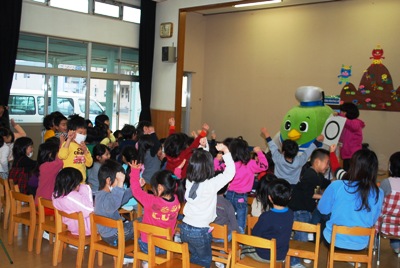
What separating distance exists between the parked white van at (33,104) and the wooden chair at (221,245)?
21.3 ft

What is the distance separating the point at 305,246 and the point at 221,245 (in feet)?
2.27

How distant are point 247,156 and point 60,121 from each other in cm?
291

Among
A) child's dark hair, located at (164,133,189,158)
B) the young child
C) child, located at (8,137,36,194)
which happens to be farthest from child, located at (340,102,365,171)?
child, located at (8,137,36,194)

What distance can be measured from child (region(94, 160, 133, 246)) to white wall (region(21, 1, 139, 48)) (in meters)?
6.03

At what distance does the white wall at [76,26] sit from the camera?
27.3 ft

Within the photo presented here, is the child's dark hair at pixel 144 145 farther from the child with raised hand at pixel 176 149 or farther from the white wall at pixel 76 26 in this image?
the white wall at pixel 76 26

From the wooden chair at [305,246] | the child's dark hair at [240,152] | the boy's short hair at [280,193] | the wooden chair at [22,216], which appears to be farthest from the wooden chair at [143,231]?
the child's dark hair at [240,152]

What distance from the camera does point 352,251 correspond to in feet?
10.6

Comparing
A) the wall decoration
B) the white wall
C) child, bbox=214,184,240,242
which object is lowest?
child, bbox=214,184,240,242

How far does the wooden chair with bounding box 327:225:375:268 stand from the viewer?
9.95 ft

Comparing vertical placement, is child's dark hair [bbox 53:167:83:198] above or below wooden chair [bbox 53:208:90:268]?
above

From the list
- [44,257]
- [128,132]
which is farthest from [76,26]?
[44,257]

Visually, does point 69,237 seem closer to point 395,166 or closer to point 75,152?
point 75,152

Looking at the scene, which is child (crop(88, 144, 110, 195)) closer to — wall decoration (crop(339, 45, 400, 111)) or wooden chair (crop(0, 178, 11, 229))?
wooden chair (crop(0, 178, 11, 229))
